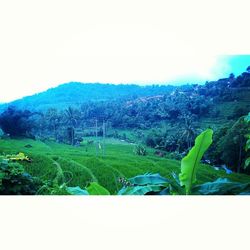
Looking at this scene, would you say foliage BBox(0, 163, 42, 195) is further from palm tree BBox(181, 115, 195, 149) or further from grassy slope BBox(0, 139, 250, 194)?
palm tree BBox(181, 115, 195, 149)

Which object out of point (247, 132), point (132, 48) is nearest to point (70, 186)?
point (132, 48)

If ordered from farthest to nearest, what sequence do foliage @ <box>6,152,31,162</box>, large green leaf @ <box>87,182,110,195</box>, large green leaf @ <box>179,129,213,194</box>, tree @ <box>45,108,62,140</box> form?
tree @ <box>45,108,62,140</box>, foliage @ <box>6,152,31,162</box>, large green leaf @ <box>87,182,110,195</box>, large green leaf @ <box>179,129,213,194</box>

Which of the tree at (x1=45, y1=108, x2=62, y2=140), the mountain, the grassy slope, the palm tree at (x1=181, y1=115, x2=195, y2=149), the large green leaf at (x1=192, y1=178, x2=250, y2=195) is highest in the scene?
the mountain

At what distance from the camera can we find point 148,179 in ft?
11.7

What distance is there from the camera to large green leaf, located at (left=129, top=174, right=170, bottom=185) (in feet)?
11.6

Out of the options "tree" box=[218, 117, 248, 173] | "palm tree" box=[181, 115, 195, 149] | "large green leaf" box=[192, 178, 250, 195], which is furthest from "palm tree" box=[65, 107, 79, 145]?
"tree" box=[218, 117, 248, 173]

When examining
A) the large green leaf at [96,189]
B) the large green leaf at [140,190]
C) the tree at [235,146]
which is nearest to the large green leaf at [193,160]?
the large green leaf at [140,190]

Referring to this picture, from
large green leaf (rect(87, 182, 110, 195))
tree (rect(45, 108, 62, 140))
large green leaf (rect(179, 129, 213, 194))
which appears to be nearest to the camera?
large green leaf (rect(179, 129, 213, 194))

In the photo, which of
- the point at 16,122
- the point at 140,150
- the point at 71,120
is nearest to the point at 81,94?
the point at 71,120

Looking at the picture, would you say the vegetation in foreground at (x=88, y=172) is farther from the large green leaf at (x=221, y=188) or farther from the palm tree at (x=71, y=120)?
the palm tree at (x=71, y=120)

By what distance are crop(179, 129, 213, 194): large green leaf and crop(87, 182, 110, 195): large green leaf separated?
2.11 ft

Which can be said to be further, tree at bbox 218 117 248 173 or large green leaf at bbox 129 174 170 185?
tree at bbox 218 117 248 173

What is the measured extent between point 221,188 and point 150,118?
0.87 m
